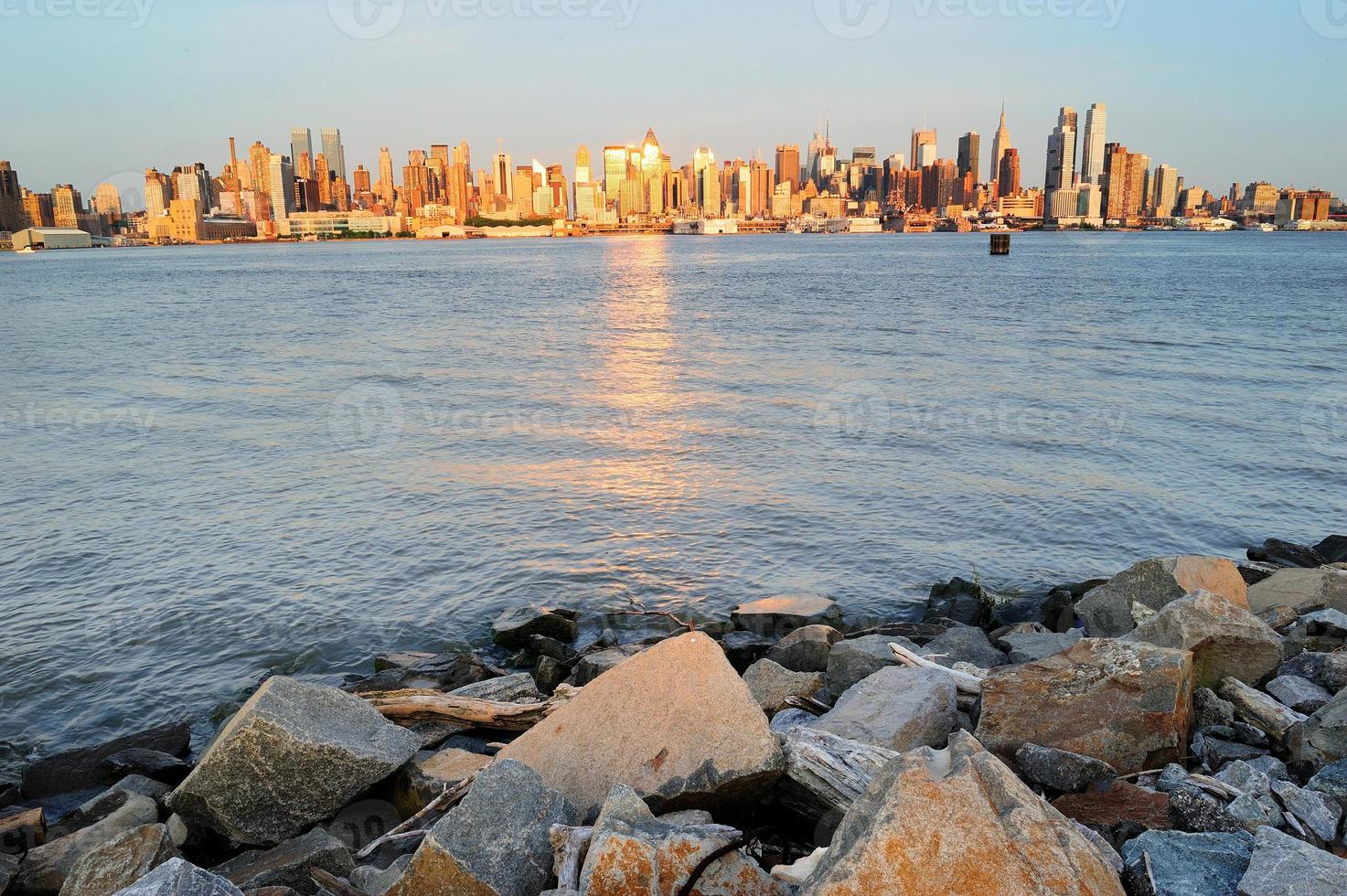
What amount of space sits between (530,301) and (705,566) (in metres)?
55.9

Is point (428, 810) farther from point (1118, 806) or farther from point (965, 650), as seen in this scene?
point (965, 650)

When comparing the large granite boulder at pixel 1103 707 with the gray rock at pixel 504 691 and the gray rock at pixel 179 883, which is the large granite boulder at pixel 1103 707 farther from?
the gray rock at pixel 179 883

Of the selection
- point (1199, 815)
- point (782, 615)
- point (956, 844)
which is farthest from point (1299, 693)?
point (782, 615)

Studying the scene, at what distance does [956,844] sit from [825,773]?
170 centimetres

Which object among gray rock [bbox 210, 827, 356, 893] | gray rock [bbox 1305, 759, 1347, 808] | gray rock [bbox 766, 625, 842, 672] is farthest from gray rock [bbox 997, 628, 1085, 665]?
gray rock [bbox 210, 827, 356, 893]

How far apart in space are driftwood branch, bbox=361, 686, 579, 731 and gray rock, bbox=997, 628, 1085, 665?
450cm

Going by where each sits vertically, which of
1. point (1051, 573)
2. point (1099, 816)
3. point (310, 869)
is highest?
point (1099, 816)

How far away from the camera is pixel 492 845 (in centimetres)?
481

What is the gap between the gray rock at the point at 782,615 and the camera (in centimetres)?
1116

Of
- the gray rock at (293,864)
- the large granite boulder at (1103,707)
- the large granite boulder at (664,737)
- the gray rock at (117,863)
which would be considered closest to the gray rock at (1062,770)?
the large granite boulder at (1103,707)

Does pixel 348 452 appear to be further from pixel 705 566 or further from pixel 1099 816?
pixel 1099 816

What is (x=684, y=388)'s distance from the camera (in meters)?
29.4

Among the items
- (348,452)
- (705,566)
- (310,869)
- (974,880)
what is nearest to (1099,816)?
(974,880)

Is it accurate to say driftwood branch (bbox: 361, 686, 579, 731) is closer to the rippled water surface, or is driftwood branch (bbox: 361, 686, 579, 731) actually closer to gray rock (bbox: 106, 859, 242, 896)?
the rippled water surface
